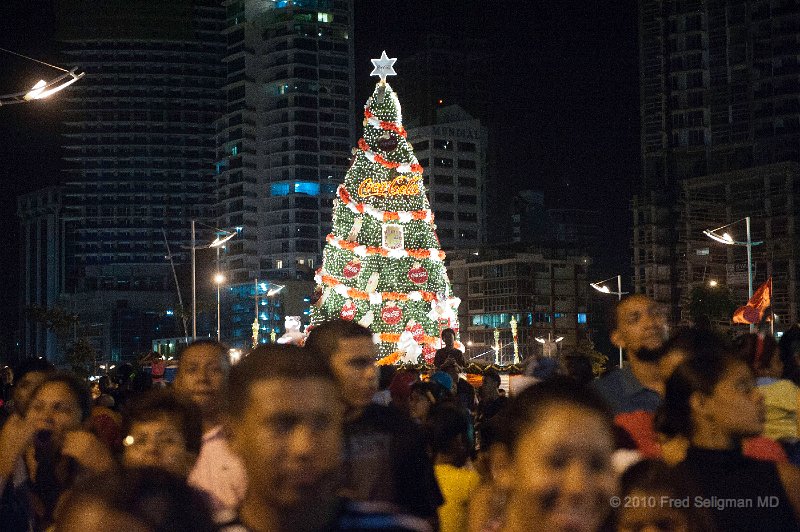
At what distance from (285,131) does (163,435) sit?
360ft

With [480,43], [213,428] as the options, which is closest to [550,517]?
[213,428]

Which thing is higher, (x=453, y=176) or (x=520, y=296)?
(x=453, y=176)

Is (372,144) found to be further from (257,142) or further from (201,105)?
(201,105)

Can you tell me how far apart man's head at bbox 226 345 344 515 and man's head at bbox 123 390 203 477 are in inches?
70.8

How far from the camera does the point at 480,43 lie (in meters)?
140

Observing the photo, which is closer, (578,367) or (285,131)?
(578,367)

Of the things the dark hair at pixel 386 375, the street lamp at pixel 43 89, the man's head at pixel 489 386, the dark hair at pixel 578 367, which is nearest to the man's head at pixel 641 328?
the dark hair at pixel 578 367

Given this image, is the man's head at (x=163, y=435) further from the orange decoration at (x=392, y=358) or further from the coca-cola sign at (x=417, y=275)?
the coca-cola sign at (x=417, y=275)

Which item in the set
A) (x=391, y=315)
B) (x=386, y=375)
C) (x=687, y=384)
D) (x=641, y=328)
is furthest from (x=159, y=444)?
(x=391, y=315)

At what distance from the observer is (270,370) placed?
9.46 feet

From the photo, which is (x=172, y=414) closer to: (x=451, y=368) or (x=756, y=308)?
(x=451, y=368)

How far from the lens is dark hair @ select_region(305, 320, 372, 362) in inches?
194

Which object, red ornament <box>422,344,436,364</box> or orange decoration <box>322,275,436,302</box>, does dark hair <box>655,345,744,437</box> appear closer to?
orange decoration <box>322,275,436,302</box>

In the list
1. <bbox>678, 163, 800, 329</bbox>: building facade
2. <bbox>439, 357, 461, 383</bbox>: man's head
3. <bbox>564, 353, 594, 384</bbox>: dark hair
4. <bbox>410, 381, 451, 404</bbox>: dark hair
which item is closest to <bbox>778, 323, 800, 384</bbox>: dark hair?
<bbox>564, 353, 594, 384</bbox>: dark hair
